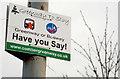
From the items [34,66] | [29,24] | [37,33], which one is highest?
[29,24]

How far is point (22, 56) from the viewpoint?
25.2ft

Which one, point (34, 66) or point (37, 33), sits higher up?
point (37, 33)

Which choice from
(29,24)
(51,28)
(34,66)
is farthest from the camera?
(51,28)

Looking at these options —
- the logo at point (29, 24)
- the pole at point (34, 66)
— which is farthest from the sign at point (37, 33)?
the pole at point (34, 66)

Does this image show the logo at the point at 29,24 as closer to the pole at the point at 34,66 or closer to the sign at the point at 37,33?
the sign at the point at 37,33

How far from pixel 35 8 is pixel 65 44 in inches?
30.7

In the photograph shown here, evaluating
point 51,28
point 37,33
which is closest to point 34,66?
point 37,33

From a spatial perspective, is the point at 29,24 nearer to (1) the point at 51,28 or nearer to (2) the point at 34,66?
(1) the point at 51,28

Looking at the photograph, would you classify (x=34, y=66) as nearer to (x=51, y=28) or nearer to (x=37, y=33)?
(x=37, y=33)

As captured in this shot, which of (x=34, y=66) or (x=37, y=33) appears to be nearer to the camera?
(x=34, y=66)

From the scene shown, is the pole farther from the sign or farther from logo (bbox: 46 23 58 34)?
logo (bbox: 46 23 58 34)

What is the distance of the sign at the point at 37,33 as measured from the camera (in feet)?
25.1

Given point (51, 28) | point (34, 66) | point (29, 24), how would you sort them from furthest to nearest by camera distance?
1. point (51, 28)
2. point (29, 24)
3. point (34, 66)

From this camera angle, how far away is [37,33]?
7.88 metres
